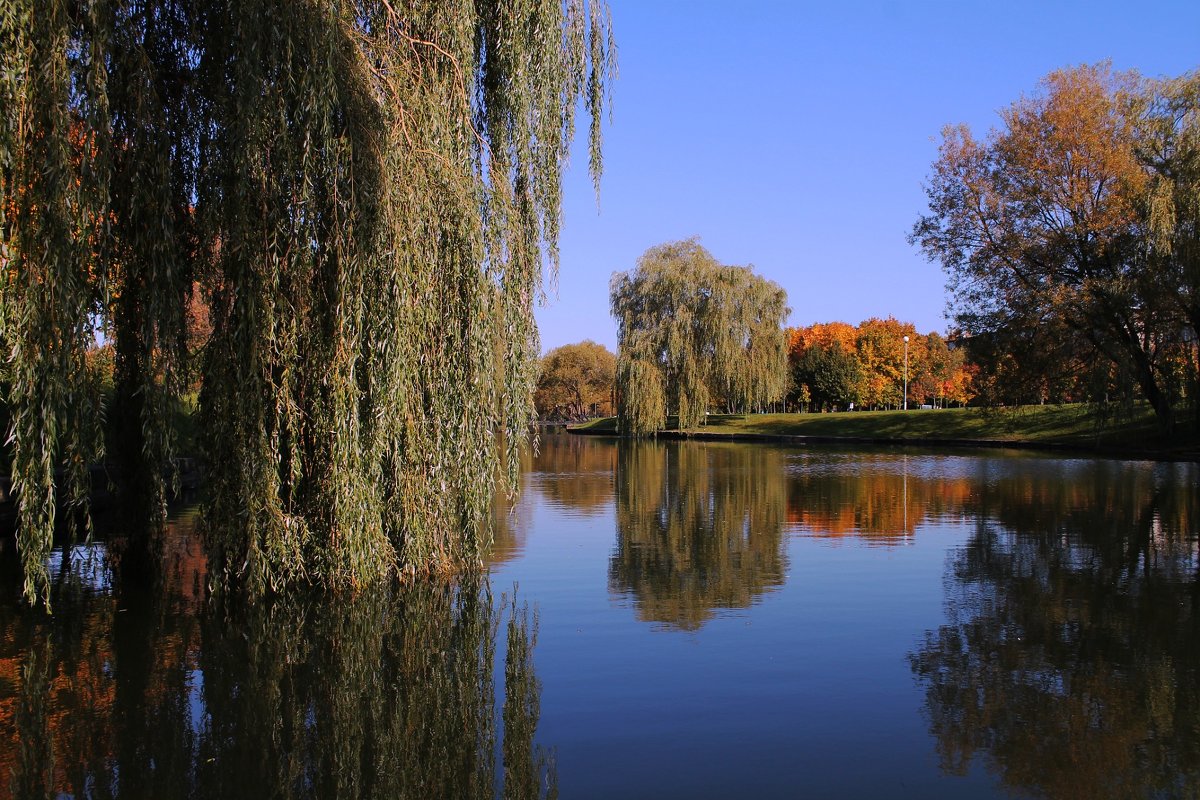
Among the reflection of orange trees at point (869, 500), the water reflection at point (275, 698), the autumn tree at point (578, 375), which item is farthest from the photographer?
the autumn tree at point (578, 375)

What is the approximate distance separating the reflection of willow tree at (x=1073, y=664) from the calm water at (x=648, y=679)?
1.0 inches

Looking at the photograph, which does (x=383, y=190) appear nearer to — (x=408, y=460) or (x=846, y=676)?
(x=408, y=460)

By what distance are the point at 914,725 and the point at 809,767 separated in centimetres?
99

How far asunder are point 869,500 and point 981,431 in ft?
89.0

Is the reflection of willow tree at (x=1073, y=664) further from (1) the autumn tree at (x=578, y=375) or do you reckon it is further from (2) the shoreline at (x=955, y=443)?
(1) the autumn tree at (x=578, y=375)

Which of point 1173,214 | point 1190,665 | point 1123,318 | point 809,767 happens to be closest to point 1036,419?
point 1123,318

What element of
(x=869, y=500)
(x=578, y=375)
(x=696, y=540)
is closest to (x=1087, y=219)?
(x=869, y=500)

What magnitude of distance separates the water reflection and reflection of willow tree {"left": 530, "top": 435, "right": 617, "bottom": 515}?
9145 millimetres

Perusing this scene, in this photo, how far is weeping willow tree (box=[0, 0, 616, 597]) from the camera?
22.1 feet

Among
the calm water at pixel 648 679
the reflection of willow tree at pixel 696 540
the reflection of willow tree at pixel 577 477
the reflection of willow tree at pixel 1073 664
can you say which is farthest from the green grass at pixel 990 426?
the calm water at pixel 648 679

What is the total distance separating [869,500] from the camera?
19078mm

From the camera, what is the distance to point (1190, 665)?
6.91 m

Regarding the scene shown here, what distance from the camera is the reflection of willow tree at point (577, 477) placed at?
1948 cm

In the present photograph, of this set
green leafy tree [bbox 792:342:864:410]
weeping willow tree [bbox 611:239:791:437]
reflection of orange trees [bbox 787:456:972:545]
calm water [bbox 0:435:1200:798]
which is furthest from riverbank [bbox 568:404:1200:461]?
calm water [bbox 0:435:1200:798]
